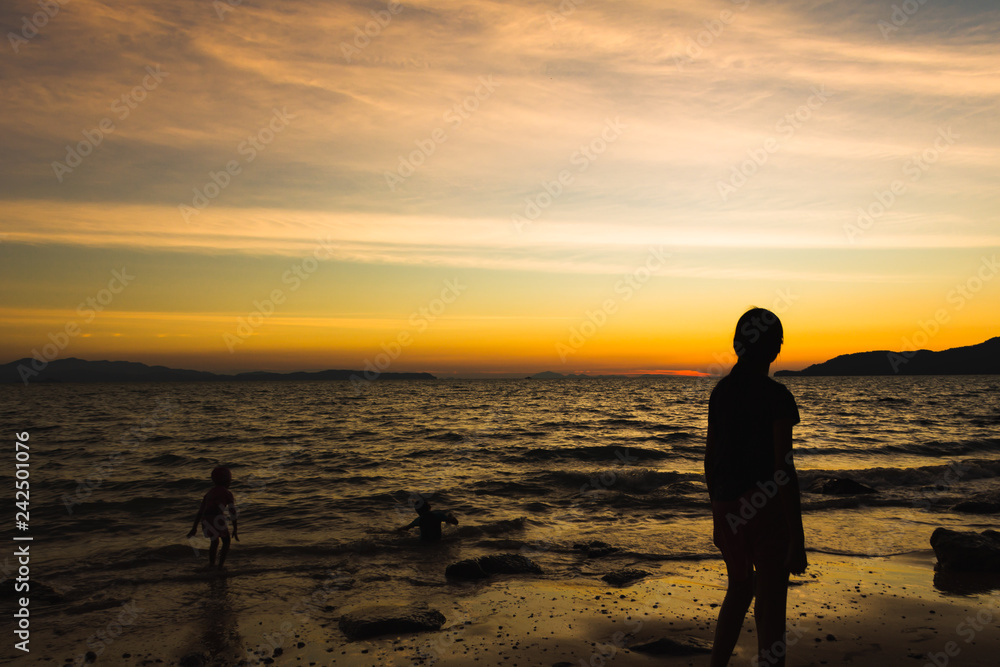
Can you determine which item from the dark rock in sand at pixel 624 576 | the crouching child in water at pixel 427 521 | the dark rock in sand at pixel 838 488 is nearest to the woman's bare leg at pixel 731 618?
the dark rock in sand at pixel 624 576

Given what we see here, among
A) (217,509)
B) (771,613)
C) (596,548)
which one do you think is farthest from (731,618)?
(217,509)

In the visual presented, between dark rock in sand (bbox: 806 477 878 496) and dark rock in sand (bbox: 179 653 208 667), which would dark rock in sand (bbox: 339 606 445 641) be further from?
dark rock in sand (bbox: 806 477 878 496)

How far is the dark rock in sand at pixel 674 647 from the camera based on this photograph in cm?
566

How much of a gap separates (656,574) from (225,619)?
5833mm

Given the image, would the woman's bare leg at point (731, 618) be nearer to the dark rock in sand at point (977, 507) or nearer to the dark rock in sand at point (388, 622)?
the dark rock in sand at point (388, 622)

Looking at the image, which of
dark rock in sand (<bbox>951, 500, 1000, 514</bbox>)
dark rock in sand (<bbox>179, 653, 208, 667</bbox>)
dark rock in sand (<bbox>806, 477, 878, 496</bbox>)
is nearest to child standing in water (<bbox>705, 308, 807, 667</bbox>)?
dark rock in sand (<bbox>179, 653, 208, 667</bbox>)

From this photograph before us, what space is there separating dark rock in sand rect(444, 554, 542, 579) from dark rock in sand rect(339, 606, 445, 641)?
65.7 inches

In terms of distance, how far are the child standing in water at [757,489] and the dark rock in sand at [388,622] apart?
3707mm

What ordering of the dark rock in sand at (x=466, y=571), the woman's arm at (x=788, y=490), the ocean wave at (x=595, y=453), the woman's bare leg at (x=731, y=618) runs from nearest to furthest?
the woman's arm at (x=788, y=490), the woman's bare leg at (x=731, y=618), the dark rock in sand at (x=466, y=571), the ocean wave at (x=595, y=453)

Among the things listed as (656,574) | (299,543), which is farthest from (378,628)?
(299,543)

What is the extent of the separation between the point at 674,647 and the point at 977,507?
1144cm

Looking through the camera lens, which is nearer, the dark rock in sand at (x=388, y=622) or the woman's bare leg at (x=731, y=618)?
the woman's bare leg at (x=731, y=618)

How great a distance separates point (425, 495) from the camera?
15852 mm

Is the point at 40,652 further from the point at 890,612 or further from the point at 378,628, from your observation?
the point at 890,612
